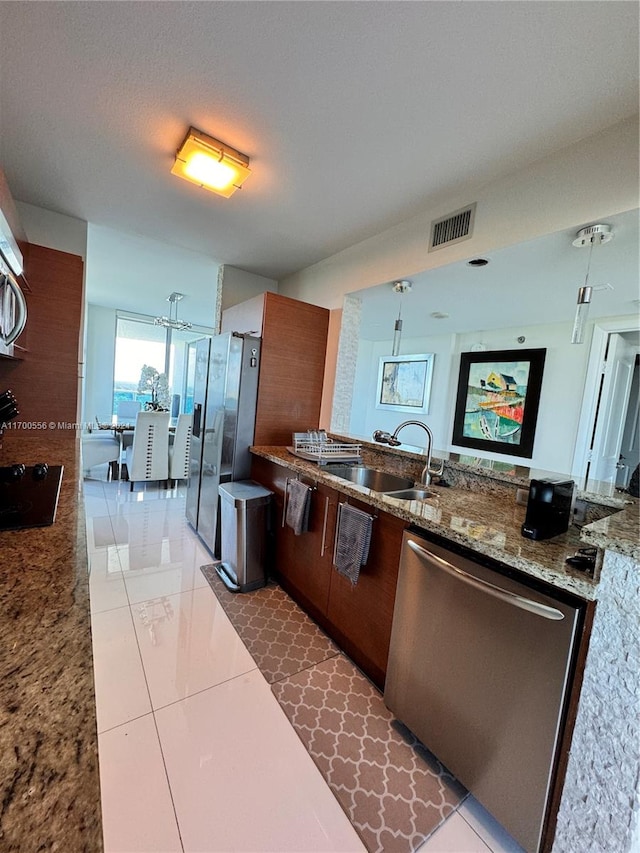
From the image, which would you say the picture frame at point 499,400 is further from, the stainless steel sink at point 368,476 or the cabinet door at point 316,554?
the cabinet door at point 316,554

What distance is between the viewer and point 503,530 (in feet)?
4.15

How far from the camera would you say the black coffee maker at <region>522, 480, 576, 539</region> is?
120 centimetres

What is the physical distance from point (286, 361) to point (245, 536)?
4.64 feet

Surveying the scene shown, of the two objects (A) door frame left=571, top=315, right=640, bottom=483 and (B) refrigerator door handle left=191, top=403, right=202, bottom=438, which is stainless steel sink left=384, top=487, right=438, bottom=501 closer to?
(B) refrigerator door handle left=191, top=403, right=202, bottom=438

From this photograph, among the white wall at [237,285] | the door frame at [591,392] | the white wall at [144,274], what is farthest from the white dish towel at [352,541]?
the white wall at [144,274]

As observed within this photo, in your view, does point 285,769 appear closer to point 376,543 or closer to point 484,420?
point 376,543

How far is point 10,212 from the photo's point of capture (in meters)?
1.58

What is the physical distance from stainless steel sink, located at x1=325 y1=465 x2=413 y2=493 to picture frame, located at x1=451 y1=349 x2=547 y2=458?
2.17m

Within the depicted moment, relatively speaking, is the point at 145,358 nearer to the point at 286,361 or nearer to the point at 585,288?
the point at 286,361

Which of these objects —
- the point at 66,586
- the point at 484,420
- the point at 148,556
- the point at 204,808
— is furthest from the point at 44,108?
the point at 484,420

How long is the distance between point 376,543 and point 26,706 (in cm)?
133

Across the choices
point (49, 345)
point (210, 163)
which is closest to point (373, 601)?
point (210, 163)

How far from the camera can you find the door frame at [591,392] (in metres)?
3.03

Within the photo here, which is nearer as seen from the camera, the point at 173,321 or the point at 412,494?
the point at 412,494
